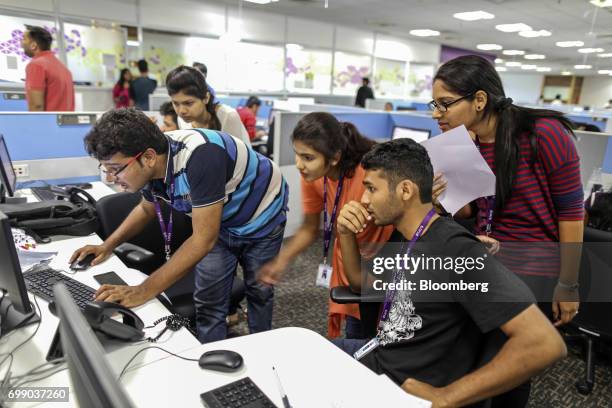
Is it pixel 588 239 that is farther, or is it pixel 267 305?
pixel 267 305

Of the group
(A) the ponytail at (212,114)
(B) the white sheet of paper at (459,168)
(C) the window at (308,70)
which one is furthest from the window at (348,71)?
(B) the white sheet of paper at (459,168)

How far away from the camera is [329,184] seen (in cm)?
155

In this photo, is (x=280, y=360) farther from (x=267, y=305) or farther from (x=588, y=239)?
(x=588, y=239)

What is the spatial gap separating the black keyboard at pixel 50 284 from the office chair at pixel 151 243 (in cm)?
27

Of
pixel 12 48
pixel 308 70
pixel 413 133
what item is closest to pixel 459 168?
pixel 413 133

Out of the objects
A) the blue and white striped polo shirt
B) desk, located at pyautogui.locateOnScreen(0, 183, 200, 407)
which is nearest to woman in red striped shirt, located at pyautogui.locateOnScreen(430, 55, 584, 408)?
the blue and white striped polo shirt

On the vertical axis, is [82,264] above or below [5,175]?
below

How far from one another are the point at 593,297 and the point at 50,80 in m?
3.78

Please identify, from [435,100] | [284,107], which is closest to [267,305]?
[435,100]

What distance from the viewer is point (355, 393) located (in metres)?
0.90

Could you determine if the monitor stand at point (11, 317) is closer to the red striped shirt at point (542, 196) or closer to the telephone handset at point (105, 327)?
the telephone handset at point (105, 327)

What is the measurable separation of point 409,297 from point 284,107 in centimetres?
537

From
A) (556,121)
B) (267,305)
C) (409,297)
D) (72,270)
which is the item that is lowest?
(267,305)

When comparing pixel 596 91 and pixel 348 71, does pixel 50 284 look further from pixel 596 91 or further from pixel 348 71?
pixel 596 91
